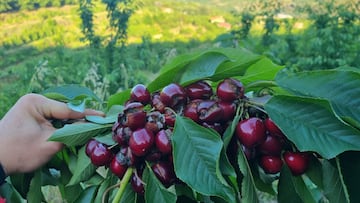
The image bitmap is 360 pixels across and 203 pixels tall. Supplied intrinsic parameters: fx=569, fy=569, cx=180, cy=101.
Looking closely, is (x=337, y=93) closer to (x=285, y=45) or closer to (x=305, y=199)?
(x=305, y=199)

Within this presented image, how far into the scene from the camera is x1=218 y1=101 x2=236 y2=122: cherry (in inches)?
24.1

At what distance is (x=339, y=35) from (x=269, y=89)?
381 centimetres

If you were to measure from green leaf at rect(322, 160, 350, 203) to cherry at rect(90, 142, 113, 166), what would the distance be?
241mm

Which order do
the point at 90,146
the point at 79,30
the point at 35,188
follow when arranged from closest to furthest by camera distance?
1. the point at 90,146
2. the point at 35,188
3. the point at 79,30

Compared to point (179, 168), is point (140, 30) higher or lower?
lower

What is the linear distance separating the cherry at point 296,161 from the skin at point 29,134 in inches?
11.0

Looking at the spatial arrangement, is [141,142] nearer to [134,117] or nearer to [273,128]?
[134,117]

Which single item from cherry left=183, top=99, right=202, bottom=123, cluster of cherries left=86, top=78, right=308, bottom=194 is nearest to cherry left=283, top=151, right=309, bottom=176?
cluster of cherries left=86, top=78, right=308, bottom=194

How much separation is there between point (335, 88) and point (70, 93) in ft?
1.33

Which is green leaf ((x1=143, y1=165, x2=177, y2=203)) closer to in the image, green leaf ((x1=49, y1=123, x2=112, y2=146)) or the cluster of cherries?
the cluster of cherries

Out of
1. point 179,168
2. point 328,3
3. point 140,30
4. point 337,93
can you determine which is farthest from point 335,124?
point 140,30

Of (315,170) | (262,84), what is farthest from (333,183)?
(262,84)

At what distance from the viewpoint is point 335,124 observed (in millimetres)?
559

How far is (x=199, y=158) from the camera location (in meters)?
0.58
